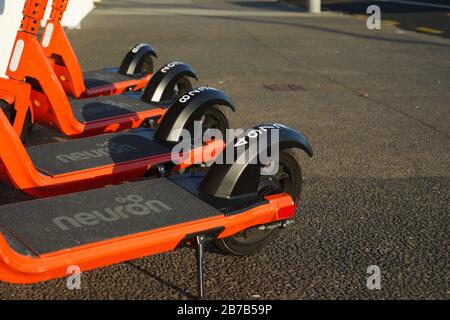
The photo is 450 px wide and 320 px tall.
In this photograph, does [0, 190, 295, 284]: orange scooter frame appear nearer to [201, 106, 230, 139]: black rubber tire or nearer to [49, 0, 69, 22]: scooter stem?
[201, 106, 230, 139]: black rubber tire

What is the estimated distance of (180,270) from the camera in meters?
3.91

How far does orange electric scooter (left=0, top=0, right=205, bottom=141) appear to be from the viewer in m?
5.03

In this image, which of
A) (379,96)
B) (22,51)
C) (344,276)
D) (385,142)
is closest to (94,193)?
(344,276)

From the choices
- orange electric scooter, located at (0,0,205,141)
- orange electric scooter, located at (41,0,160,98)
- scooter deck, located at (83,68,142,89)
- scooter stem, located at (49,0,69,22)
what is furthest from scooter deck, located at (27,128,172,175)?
scooter deck, located at (83,68,142,89)

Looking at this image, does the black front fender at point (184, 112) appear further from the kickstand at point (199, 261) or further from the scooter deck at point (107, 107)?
the kickstand at point (199, 261)

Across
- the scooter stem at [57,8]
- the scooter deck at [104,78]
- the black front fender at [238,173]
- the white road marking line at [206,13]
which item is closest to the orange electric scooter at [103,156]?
the black front fender at [238,173]

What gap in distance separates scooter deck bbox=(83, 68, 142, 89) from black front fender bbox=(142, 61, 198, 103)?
82 cm

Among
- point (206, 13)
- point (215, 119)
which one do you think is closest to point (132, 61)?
point (215, 119)

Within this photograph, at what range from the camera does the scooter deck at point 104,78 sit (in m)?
7.31

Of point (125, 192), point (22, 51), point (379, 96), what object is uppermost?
point (22, 51)

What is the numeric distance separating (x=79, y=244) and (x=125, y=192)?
2.25 feet

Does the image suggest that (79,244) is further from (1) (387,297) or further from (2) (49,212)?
(1) (387,297)

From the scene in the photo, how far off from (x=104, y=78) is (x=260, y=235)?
4034 mm

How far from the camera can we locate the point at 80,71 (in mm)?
6930
